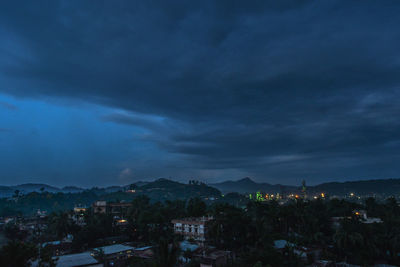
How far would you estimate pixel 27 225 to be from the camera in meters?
67.9

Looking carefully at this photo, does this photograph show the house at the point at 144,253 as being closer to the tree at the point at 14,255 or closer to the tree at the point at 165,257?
the tree at the point at 14,255

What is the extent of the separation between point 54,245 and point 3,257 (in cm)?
2312

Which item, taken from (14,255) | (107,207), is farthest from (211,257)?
(107,207)

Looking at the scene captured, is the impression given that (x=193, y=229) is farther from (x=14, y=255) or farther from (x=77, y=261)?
(x=14, y=255)

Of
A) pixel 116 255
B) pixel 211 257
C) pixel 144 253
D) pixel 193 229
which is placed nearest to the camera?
pixel 211 257

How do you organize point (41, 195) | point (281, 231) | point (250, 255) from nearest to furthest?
1. point (250, 255)
2. point (281, 231)
3. point (41, 195)

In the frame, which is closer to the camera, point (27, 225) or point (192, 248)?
point (192, 248)

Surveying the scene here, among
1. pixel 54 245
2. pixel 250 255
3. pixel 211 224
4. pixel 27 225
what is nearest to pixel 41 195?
pixel 27 225

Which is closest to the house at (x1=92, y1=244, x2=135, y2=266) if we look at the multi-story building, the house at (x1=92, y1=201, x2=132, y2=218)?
the multi-story building

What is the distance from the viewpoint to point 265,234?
3672 centimetres

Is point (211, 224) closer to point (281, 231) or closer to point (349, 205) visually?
point (281, 231)

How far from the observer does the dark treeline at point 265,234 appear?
26359 millimetres

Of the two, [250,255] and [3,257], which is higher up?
[3,257]

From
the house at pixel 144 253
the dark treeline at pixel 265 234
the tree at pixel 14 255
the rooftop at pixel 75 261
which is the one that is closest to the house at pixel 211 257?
the dark treeline at pixel 265 234
